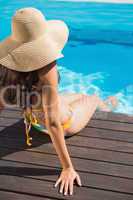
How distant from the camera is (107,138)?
3385 mm

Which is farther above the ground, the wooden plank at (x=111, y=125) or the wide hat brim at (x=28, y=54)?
the wide hat brim at (x=28, y=54)

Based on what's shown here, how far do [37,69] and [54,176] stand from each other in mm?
798

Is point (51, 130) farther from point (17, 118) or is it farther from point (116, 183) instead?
point (17, 118)

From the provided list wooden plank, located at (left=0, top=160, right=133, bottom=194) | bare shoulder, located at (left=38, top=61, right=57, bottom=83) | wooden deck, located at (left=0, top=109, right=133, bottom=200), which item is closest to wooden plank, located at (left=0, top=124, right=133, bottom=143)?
wooden deck, located at (left=0, top=109, right=133, bottom=200)

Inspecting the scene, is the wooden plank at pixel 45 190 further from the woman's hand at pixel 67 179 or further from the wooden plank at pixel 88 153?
the wooden plank at pixel 88 153

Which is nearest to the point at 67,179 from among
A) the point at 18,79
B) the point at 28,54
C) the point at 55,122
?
the point at 55,122

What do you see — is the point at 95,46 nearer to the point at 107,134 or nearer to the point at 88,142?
the point at 107,134

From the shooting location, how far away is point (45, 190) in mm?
2760

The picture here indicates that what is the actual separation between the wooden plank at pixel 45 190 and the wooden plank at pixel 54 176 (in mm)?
41

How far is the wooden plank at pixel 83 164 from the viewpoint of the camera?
2.93 meters

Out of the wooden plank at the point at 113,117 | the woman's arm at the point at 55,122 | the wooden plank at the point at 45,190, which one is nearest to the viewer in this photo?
the woman's arm at the point at 55,122

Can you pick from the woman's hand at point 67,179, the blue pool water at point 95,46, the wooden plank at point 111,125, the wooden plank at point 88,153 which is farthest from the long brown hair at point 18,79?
the blue pool water at point 95,46

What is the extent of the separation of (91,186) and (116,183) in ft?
0.53

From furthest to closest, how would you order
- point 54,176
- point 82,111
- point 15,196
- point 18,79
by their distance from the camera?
point 82,111, point 54,176, point 15,196, point 18,79
